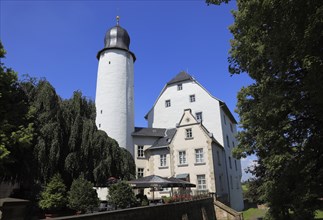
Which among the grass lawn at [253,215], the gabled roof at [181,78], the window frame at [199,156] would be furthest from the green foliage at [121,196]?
the gabled roof at [181,78]

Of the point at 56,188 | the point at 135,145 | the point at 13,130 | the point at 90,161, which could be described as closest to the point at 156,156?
the point at 135,145

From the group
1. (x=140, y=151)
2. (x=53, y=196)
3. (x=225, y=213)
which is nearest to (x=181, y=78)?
(x=140, y=151)

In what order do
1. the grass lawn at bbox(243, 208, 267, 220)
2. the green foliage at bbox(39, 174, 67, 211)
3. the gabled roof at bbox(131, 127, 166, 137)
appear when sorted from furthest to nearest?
the gabled roof at bbox(131, 127, 166, 137)
the grass lawn at bbox(243, 208, 267, 220)
the green foliage at bbox(39, 174, 67, 211)

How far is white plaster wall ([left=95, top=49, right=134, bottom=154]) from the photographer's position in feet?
113

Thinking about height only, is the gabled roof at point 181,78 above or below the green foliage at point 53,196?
above

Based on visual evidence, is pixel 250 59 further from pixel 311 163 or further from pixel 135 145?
pixel 135 145

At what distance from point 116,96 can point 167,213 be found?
2240 centimetres

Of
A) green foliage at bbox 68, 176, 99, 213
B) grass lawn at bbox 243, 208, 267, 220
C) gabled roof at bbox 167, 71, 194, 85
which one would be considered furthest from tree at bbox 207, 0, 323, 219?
gabled roof at bbox 167, 71, 194, 85

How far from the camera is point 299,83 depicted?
11078 mm

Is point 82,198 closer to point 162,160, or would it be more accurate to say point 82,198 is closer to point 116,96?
point 162,160

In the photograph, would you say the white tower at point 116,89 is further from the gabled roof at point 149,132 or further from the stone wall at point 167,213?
the stone wall at point 167,213

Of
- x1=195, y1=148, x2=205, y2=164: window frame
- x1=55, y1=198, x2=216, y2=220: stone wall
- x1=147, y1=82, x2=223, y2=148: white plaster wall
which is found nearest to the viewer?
x1=55, y1=198, x2=216, y2=220: stone wall

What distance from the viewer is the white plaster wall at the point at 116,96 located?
34594 millimetres

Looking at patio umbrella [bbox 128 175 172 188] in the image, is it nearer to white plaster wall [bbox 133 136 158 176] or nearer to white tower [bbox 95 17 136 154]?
white tower [bbox 95 17 136 154]
